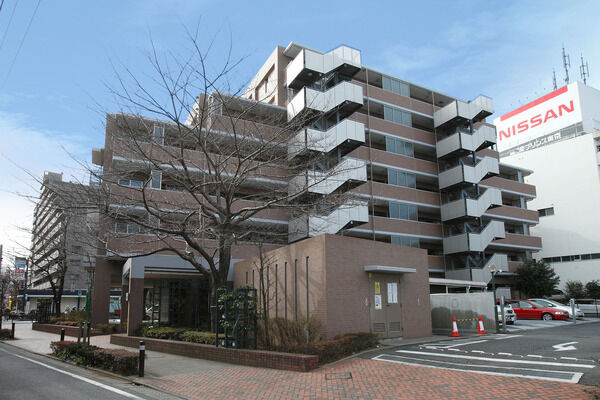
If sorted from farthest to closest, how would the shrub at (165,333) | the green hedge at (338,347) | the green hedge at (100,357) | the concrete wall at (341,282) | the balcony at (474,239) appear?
the balcony at (474,239)
the shrub at (165,333)
the concrete wall at (341,282)
the green hedge at (338,347)
the green hedge at (100,357)

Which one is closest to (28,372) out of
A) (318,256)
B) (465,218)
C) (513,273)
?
(318,256)

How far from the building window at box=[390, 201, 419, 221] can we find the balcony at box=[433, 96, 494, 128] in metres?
8.89

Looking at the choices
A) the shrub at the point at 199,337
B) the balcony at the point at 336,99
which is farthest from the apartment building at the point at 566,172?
the shrub at the point at 199,337

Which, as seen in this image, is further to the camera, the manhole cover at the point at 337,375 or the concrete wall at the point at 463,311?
the concrete wall at the point at 463,311

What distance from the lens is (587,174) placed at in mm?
48312

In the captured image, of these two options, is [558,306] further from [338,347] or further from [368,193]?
[338,347]

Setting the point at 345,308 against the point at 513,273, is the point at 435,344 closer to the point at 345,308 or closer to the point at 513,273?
the point at 345,308

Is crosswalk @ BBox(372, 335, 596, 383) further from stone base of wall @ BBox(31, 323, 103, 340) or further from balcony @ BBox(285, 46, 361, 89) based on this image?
balcony @ BBox(285, 46, 361, 89)

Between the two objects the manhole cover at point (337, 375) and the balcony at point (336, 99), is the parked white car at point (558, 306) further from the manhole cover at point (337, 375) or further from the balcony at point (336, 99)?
the manhole cover at point (337, 375)

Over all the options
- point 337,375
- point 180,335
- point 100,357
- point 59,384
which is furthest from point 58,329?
point 337,375

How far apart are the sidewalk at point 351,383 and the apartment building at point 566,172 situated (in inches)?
1741

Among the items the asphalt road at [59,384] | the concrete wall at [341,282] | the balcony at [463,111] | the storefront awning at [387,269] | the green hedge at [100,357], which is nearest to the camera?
the asphalt road at [59,384]

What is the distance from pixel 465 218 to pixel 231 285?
80.0 ft

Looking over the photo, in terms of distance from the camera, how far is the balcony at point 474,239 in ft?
128
